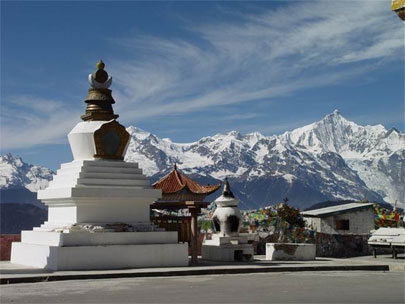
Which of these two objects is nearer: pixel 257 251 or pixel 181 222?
pixel 181 222

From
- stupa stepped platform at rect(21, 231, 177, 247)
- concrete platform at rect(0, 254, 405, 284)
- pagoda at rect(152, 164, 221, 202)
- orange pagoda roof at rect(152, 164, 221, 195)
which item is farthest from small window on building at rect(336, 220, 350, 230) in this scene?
stupa stepped platform at rect(21, 231, 177, 247)

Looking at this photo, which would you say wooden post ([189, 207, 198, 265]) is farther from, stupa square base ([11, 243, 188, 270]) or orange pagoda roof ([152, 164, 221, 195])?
orange pagoda roof ([152, 164, 221, 195])

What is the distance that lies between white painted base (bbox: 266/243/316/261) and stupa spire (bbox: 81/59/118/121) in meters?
8.58

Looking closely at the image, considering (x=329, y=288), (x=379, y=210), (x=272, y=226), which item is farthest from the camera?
(x=379, y=210)

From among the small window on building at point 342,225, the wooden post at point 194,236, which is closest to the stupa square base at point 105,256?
the wooden post at point 194,236

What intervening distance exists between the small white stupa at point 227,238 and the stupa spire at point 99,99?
6402mm

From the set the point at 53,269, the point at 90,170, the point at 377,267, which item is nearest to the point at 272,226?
the point at 377,267

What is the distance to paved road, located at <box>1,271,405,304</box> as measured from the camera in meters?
16.2

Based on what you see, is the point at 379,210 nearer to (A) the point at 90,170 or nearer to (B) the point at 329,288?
(A) the point at 90,170

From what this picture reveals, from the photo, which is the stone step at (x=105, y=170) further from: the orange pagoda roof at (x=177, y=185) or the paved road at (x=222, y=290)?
the orange pagoda roof at (x=177, y=185)

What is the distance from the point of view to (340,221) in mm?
48906

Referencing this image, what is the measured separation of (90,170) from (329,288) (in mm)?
11166

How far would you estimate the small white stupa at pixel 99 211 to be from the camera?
24.4m

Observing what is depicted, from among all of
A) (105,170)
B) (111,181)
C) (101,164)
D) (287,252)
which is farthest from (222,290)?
(287,252)
